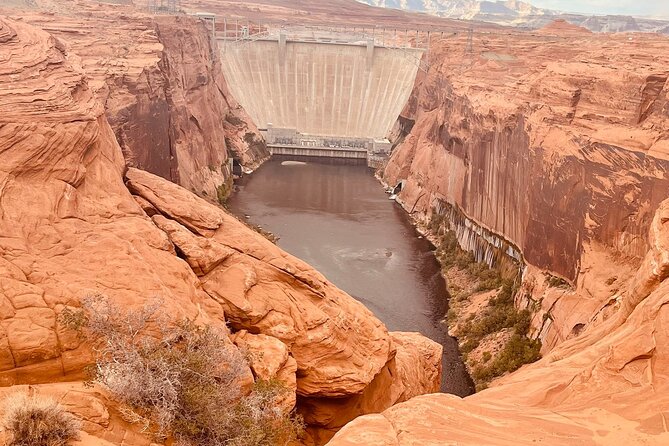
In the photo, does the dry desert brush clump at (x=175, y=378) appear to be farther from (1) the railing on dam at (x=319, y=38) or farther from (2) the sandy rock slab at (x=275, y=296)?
(1) the railing on dam at (x=319, y=38)

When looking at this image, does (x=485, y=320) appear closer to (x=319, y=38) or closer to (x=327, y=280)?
(x=327, y=280)

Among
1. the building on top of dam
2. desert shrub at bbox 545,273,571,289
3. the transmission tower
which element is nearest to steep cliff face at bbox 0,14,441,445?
desert shrub at bbox 545,273,571,289

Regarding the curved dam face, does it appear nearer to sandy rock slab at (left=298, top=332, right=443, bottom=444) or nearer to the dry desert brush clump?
sandy rock slab at (left=298, top=332, right=443, bottom=444)

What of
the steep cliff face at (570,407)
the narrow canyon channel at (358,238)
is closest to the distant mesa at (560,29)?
the narrow canyon channel at (358,238)

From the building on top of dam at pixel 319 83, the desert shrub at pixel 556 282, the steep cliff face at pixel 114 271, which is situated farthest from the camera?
the building on top of dam at pixel 319 83

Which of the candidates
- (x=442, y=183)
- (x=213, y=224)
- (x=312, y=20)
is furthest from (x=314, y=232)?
(x=312, y=20)

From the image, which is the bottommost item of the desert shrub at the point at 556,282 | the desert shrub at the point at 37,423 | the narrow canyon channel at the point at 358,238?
the narrow canyon channel at the point at 358,238

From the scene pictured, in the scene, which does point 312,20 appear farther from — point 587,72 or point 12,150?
point 12,150

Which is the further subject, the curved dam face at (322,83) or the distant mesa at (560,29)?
the distant mesa at (560,29)
